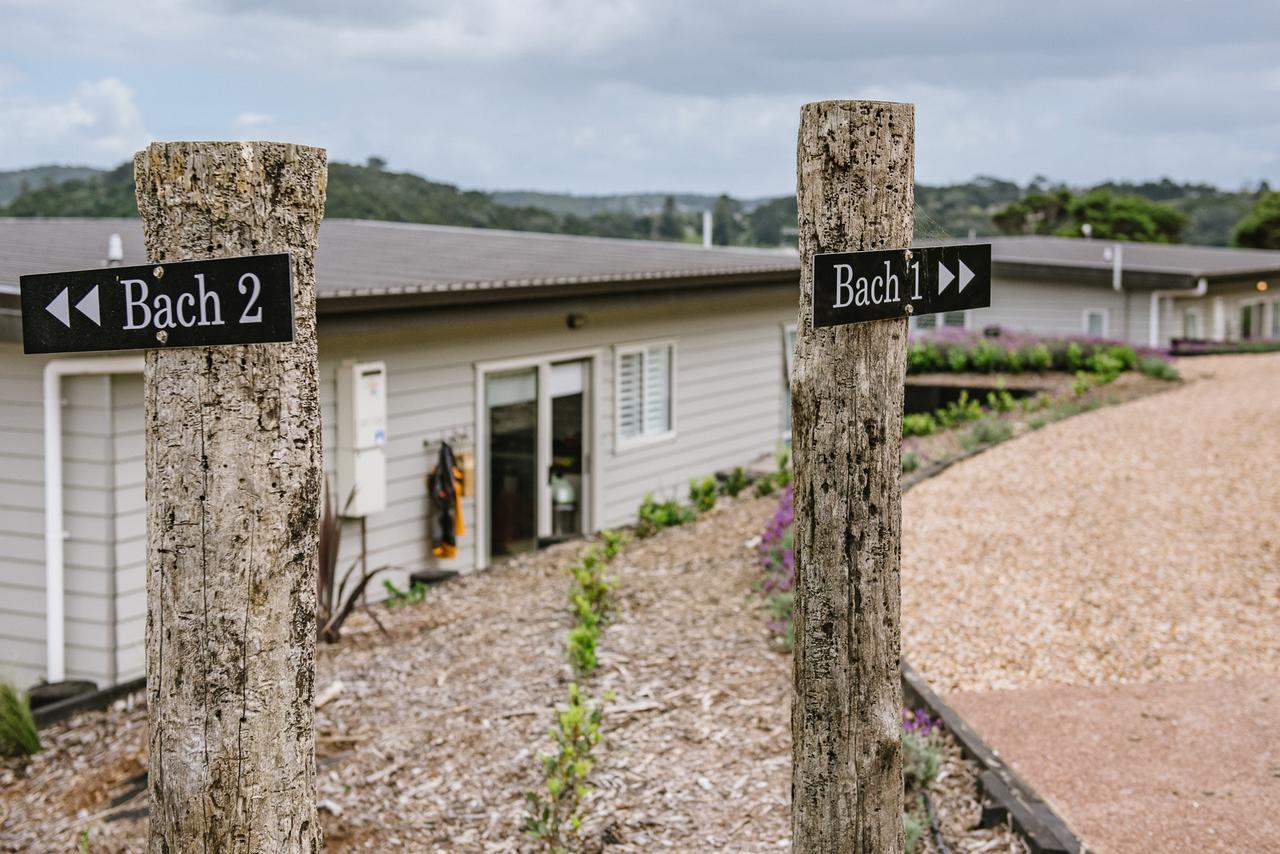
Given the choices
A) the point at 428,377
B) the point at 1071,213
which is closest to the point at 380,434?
the point at 428,377

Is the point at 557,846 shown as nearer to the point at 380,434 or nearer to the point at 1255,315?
the point at 380,434

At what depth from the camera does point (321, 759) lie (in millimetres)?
5543

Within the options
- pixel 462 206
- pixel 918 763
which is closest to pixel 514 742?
pixel 918 763

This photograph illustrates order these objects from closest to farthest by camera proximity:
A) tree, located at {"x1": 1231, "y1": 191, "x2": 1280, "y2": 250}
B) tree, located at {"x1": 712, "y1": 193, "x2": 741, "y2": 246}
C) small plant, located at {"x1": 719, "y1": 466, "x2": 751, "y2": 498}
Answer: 1. small plant, located at {"x1": 719, "y1": 466, "x2": 751, "y2": 498}
2. tree, located at {"x1": 712, "y1": 193, "x2": 741, "y2": 246}
3. tree, located at {"x1": 1231, "y1": 191, "x2": 1280, "y2": 250}

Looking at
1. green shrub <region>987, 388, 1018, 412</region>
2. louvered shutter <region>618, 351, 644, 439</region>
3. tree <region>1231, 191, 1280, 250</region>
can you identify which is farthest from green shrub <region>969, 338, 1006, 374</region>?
tree <region>1231, 191, 1280, 250</region>

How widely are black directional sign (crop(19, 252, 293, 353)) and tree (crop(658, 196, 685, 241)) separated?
2112cm

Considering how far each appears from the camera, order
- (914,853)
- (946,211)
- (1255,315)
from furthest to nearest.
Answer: (946,211), (1255,315), (914,853)

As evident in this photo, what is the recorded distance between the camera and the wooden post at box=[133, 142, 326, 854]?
8.04 ft

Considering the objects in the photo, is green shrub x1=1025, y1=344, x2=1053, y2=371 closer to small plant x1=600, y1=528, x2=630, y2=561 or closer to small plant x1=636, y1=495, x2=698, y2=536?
small plant x1=636, y1=495, x2=698, y2=536

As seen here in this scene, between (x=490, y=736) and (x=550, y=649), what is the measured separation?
122 centimetres

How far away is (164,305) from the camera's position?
2.44 metres

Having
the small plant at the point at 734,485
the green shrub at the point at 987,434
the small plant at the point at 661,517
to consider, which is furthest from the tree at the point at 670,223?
the small plant at the point at 661,517

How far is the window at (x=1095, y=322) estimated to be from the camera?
88.5ft

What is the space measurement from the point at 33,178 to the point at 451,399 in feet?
54.5
